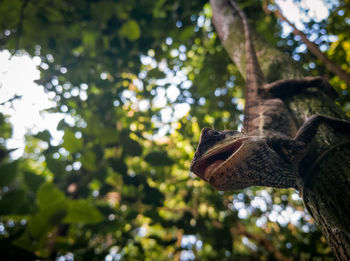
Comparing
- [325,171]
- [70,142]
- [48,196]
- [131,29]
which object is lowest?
[325,171]

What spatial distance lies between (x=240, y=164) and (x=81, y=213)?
1228mm

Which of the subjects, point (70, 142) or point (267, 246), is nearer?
point (70, 142)

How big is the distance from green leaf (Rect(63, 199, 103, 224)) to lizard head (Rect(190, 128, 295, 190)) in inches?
39.3

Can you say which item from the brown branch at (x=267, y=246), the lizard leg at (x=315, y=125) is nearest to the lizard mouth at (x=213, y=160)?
the lizard leg at (x=315, y=125)

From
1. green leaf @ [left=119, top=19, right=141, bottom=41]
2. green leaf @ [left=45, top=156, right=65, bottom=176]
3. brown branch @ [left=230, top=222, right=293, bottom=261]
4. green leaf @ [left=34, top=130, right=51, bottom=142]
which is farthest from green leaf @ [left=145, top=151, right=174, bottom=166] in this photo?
brown branch @ [left=230, top=222, right=293, bottom=261]

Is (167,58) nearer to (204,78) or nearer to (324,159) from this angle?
(204,78)

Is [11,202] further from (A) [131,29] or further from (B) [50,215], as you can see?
(A) [131,29]

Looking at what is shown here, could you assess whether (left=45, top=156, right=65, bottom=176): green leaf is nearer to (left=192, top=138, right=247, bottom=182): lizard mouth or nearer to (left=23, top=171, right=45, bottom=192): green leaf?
(left=23, top=171, right=45, bottom=192): green leaf

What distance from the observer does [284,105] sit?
2.46 metres

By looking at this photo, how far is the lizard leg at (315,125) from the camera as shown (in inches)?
66.9

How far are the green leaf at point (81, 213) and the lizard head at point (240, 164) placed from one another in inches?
39.3

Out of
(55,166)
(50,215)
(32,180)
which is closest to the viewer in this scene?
(50,215)

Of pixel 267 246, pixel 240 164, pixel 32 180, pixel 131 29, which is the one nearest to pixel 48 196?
pixel 32 180

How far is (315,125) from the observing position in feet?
5.97
